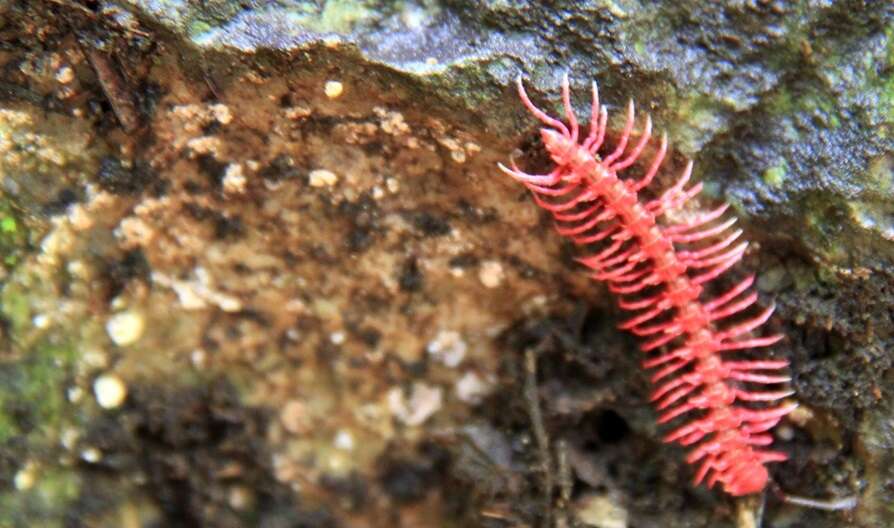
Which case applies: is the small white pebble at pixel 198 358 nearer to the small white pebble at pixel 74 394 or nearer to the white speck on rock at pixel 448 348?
the small white pebble at pixel 74 394

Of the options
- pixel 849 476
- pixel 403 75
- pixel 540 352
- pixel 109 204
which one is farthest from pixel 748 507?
pixel 109 204

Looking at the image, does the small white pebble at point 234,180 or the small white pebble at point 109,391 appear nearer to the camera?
the small white pebble at point 234,180

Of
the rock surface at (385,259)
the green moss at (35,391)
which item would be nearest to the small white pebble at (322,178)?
the rock surface at (385,259)

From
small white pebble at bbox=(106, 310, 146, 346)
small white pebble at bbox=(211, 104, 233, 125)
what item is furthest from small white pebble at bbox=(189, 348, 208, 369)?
small white pebble at bbox=(211, 104, 233, 125)

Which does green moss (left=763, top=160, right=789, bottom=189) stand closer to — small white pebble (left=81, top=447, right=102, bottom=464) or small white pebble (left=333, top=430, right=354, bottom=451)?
small white pebble (left=333, top=430, right=354, bottom=451)

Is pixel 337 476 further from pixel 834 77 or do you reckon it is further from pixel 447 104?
pixel 834 77
